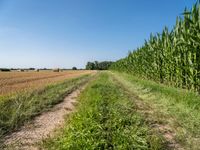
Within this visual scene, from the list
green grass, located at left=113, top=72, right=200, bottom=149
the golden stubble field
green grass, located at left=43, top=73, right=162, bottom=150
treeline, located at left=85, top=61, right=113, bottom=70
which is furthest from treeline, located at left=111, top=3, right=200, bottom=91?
treeline, located at left=85, top=61, right=113, bottom=70

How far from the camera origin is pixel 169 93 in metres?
10.7

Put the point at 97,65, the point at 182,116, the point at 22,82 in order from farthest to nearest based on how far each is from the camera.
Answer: the point at 97,65
the point at 22,82
the point at 182,116

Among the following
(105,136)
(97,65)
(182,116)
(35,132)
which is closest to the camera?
(105,136)

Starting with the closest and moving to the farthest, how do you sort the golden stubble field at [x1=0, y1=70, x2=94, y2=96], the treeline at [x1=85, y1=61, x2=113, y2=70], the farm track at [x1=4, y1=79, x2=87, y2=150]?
1. the farm track at [x1=4, y1=79, x2=87, y2=150]
2. the golden stubble field at [x1=0, y1=70, x2=94, y2=96]
3. the treeline at [x1=85, y1=61, x2=113, y2=70]

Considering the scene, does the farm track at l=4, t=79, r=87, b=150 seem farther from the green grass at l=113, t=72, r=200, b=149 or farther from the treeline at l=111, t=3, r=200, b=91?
the treeline at l=111, t=3, r=200, b=91

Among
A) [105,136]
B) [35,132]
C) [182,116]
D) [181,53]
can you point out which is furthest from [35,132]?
[181,53]

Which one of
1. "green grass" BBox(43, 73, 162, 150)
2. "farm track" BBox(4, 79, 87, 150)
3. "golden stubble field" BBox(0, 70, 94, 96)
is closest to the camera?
"green grass" BBox(43, 73, 162, 150)

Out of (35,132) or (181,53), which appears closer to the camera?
(35,132)

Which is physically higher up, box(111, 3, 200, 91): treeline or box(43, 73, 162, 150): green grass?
box(111, 3, 200, 91): treeline

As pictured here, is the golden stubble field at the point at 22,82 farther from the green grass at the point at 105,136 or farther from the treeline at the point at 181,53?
the green grass at the point at 105,136

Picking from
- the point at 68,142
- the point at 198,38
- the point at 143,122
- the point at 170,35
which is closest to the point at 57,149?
the point at 68,142

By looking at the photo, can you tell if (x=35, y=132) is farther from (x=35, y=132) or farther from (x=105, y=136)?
(x=105, y=136)

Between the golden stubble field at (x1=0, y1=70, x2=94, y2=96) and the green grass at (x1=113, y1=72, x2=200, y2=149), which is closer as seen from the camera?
the green grass at (x1=113, y1=72, x2=200, y2=149)

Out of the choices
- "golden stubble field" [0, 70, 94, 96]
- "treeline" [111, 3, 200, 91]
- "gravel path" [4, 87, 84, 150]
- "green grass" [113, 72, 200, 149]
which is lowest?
"gravel path" [4, 87, 84, 150]
